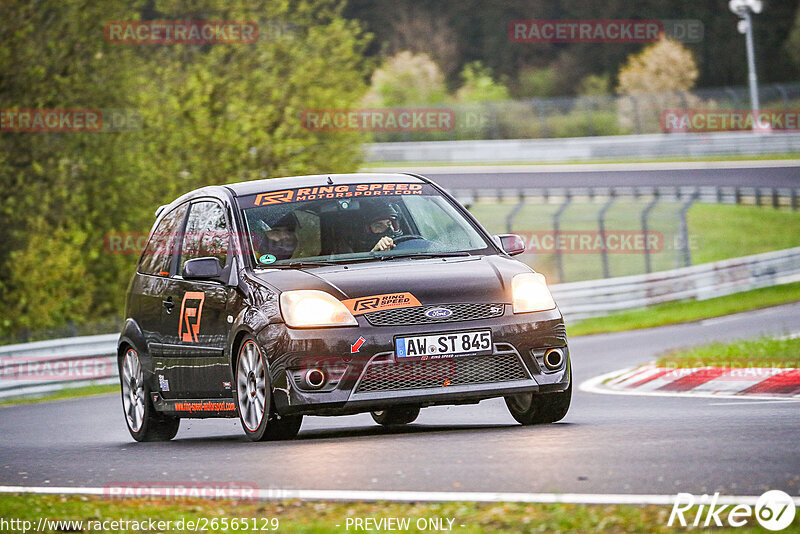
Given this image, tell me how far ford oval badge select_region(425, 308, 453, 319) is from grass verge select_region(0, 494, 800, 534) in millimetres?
2369

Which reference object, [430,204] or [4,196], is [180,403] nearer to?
[430,204]

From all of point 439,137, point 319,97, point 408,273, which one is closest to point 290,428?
point 408,273

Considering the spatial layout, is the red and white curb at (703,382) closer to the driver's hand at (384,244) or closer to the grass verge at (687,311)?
the driver's hand at (384,244)

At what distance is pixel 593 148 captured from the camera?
56.7m

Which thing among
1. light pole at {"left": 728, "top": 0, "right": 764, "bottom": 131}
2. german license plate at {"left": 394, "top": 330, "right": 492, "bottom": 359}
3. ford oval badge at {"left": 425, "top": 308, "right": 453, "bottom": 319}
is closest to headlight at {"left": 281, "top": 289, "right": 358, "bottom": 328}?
german license plate at {"left": 394, "top": 330, "right": 492, "bottom": 359}

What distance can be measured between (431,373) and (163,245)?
316 centimetres

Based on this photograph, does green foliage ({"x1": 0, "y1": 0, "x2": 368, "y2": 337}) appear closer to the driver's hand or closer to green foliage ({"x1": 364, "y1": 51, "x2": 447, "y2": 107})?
the driver's hand

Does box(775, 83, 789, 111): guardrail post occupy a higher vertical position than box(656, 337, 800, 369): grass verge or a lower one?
higher

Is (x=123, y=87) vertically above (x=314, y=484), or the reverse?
(x=123, y=87)

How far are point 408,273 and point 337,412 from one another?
97 centimetres

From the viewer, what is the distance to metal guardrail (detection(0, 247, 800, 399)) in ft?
69.3

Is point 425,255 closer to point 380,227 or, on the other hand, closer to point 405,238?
point 405,238

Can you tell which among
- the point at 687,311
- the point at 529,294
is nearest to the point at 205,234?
the point at 529,294

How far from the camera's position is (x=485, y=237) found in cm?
1022
